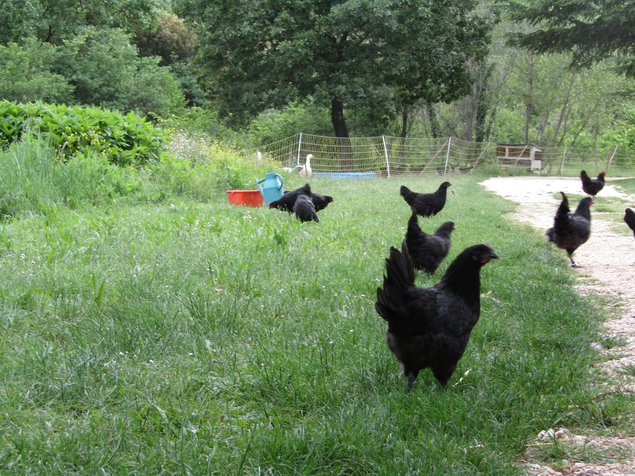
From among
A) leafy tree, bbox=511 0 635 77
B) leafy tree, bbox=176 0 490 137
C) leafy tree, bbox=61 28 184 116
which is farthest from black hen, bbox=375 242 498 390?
A: leafy tree, bbox=61 28 184 116

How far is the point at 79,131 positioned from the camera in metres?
11.1

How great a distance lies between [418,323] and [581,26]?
15079 millimetres

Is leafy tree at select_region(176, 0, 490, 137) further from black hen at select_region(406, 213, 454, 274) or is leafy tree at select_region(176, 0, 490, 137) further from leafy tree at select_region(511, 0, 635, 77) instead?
black hen at select_region(406, 213, 454, 274)

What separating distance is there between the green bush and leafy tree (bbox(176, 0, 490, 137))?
1331cm

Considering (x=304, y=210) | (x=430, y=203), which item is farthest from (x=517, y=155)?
(x=304, y=210)

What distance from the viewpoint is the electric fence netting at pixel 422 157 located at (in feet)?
82.9

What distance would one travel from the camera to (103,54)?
90.4 feet

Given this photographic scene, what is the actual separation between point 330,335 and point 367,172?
2254 centimetres

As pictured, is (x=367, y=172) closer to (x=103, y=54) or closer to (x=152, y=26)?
(x=103, y=54)

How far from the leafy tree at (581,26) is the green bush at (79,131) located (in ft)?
33.6

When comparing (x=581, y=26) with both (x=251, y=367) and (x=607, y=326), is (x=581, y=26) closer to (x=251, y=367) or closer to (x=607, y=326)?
(x=607, y=326)

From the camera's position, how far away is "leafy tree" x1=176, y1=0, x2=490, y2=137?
24.6m

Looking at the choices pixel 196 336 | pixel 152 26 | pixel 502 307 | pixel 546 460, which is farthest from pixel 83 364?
pixel 152 26

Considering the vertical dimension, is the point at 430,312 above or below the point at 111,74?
below
